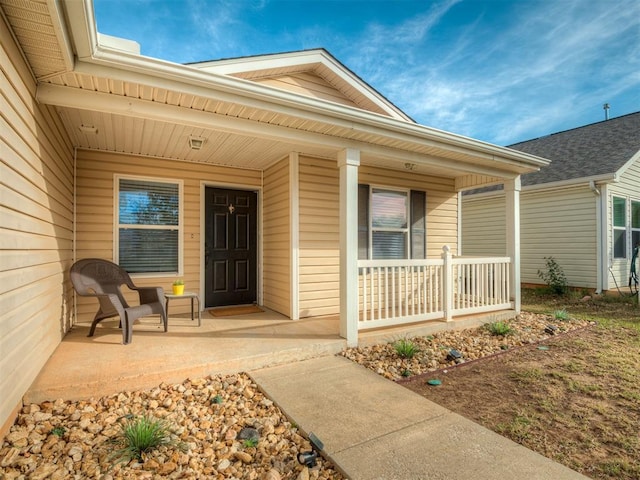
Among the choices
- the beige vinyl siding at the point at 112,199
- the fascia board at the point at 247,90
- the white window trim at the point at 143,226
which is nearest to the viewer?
the fascia board at the point at 247,90

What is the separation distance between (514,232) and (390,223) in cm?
196

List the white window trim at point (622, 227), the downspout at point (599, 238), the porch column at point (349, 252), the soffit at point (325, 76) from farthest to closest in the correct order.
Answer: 1. the white window trim at point (622, 227)
2. the downspout at point (599, 238)
3. the soffit at point (325, 76)
4. the porch column at point (349, 252)

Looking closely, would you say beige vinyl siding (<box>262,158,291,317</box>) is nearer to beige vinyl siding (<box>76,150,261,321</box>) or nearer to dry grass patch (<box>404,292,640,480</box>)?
beige vinyl siding (<box>76,150,261,321</box>)

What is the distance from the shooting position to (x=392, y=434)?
2107 millimetres

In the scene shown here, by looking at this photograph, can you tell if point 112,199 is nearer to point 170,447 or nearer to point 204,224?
point 204,224

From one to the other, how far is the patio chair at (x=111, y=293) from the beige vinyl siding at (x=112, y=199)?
1.94 ft

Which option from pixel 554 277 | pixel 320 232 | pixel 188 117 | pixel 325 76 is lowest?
pixel 554 277

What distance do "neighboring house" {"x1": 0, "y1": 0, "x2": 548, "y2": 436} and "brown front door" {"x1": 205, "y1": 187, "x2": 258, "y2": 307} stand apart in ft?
0.07

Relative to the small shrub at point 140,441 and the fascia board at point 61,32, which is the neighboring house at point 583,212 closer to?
the small shrub at point 140,441

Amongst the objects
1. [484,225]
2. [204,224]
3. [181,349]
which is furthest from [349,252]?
[484,225]

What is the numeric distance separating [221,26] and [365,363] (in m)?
6.86

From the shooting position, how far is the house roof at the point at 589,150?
7.97 metres

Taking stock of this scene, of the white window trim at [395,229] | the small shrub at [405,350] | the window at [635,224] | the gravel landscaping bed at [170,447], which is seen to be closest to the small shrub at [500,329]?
the small shrub at [405,350]

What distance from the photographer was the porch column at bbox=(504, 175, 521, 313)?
5.41 m
